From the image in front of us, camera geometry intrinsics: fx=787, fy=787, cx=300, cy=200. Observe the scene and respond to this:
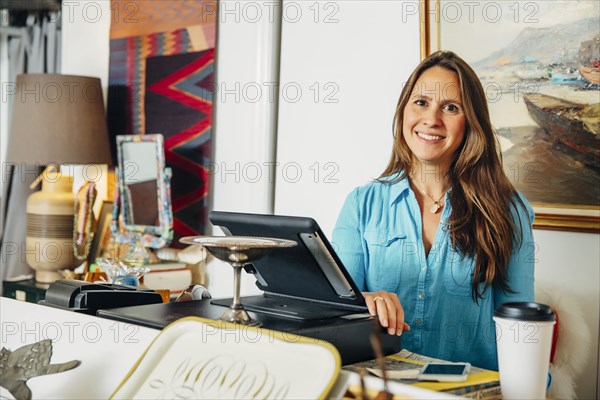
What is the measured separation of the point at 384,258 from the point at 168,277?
60.2 inches

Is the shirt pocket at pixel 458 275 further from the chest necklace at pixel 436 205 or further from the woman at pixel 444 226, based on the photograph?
the chest necklace at pixel 436 205

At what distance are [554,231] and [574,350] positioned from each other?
42cm

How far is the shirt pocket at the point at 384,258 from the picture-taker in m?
2.05

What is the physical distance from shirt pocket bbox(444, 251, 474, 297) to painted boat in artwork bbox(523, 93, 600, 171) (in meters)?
0.71

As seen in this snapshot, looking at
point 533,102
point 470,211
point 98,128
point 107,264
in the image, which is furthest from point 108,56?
point 470,211

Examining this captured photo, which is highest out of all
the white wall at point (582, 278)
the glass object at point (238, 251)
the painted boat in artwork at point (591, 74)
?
the painted boat in artwork at point (591, 74)

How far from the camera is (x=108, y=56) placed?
3.98 m

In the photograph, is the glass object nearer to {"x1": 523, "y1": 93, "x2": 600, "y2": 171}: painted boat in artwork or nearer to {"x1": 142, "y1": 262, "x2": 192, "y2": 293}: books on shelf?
{"x1": 523, "y1": 93, "x2": 600, "y2": 171}: painted boat in artwork

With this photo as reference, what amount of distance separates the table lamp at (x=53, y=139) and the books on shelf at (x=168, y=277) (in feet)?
1.98

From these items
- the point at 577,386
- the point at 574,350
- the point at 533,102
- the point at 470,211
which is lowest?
the point at 577,386

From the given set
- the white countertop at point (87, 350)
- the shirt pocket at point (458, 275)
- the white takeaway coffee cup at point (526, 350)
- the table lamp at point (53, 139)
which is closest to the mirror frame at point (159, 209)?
the table lamp at point (53, 139)

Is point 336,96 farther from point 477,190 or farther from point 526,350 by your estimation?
point 526,350

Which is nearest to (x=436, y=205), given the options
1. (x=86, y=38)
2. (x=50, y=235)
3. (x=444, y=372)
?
(x=444, y=372)

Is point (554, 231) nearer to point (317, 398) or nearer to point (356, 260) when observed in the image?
point (356, 260)
